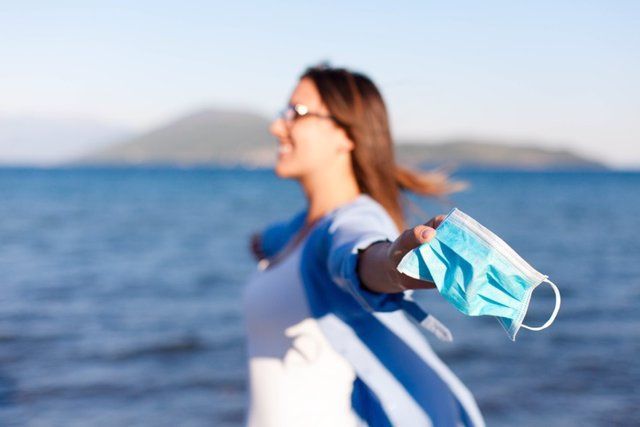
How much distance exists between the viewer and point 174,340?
8938 millimetres

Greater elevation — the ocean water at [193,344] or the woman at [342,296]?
the woman at [342,296]

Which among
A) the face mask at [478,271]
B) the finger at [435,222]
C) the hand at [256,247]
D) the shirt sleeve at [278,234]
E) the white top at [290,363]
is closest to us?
the face mask at [478,271]

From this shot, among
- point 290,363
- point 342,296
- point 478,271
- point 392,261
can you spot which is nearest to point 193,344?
point 290,363

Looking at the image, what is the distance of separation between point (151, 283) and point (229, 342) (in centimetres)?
499

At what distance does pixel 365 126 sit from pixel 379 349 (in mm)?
858

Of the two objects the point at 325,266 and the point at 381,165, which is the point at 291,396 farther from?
the point at 381,165

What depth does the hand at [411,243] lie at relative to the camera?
4.95ft

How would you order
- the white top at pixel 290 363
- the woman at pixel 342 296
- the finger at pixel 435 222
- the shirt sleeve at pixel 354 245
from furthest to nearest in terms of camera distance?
the white top at pixel 290 363 < the woman at pixel 342 296 < the shirt sleeve at pixel 354 245 < the finger at pixel 435 222

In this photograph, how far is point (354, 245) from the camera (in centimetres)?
205

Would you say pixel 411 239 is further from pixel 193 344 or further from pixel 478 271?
pixel 193 344

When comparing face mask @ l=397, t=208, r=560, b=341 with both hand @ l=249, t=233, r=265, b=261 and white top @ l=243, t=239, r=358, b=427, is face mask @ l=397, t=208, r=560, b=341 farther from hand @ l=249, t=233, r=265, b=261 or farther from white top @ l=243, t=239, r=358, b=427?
hand @ l=249, t=233, r=265, b=261

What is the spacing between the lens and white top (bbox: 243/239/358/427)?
2555 mm

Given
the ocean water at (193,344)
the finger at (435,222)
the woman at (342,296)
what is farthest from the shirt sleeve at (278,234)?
the finger at (435,222)

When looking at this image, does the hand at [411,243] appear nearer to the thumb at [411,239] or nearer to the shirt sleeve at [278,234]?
the thumb at [411,239]
